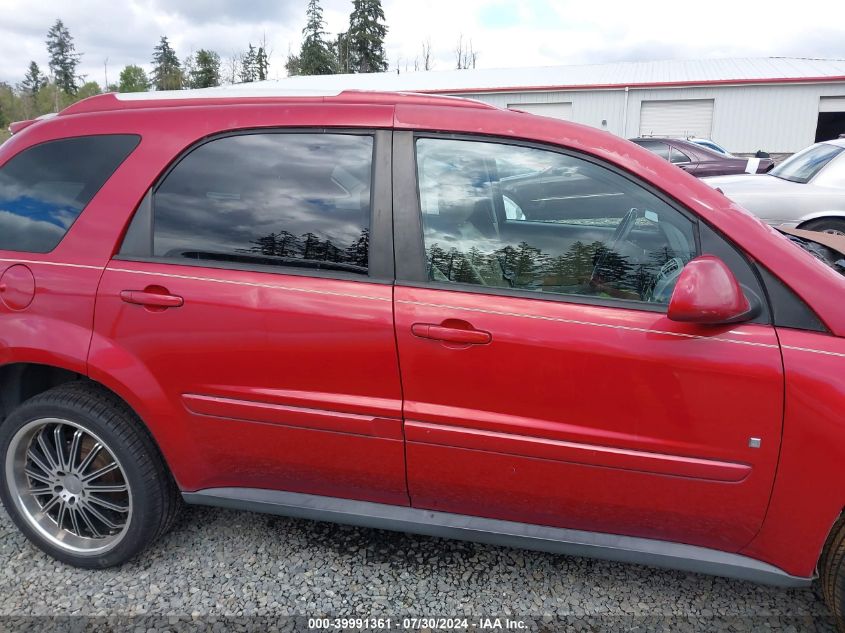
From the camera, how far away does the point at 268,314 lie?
2.09m

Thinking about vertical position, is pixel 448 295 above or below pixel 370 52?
below

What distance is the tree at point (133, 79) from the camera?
64750 millimetres

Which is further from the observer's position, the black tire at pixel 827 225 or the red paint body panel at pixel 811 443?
the black tire at pixel 827 225

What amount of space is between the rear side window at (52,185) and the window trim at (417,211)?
1054 mm

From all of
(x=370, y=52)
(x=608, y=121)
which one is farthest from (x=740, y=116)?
(x=370, y=52)

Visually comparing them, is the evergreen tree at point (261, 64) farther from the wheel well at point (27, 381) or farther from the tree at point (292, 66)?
the wheel well at point (27, 381)

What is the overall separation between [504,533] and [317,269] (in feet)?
3.73

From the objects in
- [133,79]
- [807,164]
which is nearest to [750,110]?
[807,164]

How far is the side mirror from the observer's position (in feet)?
5.63

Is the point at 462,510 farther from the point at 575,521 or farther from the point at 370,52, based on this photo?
the point at 370,52

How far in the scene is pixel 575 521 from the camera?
206cm

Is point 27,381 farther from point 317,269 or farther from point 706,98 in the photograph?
point 706,98

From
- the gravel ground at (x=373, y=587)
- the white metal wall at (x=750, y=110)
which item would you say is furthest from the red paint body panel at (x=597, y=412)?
the white metal wall at (x=750, y=110)

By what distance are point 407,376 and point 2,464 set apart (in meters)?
1.75
